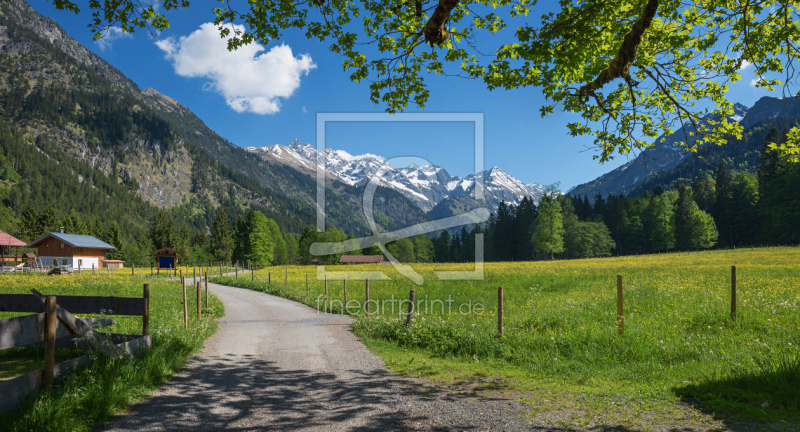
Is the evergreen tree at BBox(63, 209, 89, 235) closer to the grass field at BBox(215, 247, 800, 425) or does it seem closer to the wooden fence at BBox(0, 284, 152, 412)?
the grass field at BBox(215, 247, 800, 425)

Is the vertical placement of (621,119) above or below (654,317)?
above

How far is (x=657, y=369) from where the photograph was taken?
7723 millimetres

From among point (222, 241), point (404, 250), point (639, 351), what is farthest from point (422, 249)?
point (639, 351)

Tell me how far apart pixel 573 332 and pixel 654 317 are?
4.13 m

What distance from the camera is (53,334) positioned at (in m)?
5.48

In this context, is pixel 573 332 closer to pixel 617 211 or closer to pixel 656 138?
pixel 656 138

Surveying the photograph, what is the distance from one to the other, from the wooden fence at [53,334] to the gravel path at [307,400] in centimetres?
111

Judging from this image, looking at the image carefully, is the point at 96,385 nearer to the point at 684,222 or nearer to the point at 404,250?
the point at 404,250

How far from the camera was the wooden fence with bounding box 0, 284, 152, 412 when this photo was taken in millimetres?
4902

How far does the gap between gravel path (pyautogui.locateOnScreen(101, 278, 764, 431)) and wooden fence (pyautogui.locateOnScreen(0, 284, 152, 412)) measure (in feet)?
3.64

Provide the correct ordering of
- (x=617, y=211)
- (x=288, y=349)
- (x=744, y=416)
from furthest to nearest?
(x=617, y=211) → (x=288, y=349) → (x=744, y=416)

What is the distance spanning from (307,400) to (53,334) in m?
3.88

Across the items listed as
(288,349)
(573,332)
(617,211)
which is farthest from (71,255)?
(617,211)

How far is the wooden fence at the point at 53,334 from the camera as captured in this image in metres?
4.90
